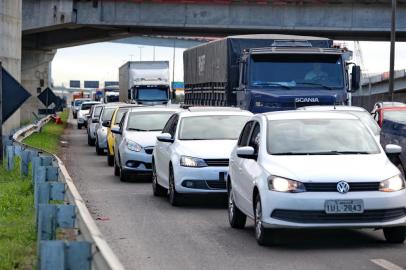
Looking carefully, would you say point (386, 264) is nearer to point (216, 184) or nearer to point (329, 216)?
point (329, 216)

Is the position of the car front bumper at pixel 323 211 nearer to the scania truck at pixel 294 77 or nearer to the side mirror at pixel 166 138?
the side mirror at pixel 166 138

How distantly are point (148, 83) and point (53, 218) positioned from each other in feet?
154

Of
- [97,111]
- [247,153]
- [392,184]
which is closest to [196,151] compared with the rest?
[247,153]

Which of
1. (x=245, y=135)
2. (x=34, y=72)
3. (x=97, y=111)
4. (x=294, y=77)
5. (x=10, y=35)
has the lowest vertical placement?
(x=97, y=111)

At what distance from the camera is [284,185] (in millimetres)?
11344

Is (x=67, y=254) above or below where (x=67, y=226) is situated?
above

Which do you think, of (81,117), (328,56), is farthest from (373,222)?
(81,117)

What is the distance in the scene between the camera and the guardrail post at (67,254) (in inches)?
257

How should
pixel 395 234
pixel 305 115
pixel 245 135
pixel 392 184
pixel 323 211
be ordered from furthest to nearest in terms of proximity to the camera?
pixel 245 135 < pixel 305 115 < pixel 395 234 < pixel 392 184 < pixel 323 211

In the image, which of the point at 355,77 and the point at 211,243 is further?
the point at 355,77

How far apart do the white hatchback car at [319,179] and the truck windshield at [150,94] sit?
139 feet

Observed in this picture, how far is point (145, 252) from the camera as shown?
37.2 feet

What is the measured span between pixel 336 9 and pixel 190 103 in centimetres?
1894

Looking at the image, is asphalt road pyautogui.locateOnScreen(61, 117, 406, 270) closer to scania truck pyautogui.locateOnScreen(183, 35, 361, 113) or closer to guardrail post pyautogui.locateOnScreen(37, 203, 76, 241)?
guardrail post pyautogui.locateOnScreen(37, 203, 76, 241)
